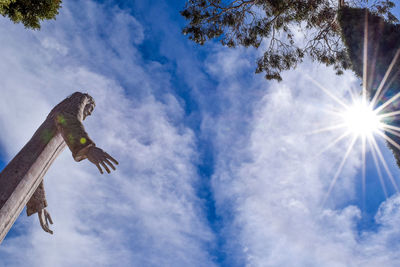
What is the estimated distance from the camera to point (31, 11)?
5.05 meters

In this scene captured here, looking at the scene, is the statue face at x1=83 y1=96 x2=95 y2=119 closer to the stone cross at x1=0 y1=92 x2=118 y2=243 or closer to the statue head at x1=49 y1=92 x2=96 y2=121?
the statue head at x1=49 y1=92 x2=96 y2=121

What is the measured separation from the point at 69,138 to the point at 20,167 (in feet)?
2.35

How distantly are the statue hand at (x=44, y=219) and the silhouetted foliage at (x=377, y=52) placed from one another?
242 inches

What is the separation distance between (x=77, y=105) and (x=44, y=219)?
2.21 meters

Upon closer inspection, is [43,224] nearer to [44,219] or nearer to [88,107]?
[44,219]

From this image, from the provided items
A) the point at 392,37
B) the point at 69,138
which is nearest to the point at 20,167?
the point at 69,138

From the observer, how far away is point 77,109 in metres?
3.90

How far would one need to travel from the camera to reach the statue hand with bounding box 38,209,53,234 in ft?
13.5

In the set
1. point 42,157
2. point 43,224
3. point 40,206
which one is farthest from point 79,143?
point 43,224

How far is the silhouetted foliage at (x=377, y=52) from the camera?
3.58 metres

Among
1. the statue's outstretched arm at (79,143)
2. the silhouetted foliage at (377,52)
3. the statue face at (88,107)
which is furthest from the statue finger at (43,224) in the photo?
the silhouetted foliage at (377,52)

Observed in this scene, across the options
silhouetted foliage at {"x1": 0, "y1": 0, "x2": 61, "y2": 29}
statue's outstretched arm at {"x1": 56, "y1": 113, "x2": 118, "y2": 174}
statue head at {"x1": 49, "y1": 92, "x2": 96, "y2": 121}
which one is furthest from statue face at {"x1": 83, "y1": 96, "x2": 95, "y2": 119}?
silhouetted foliage at {"x1": 0, "y1": 0, "x2": 61, "y2": 29}

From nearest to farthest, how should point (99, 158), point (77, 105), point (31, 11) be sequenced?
point (99, 158) < point (77, 105) < point (31, 11)

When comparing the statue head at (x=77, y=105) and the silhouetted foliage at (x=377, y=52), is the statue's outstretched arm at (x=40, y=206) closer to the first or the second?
the statue head at (x=77, y=105)
